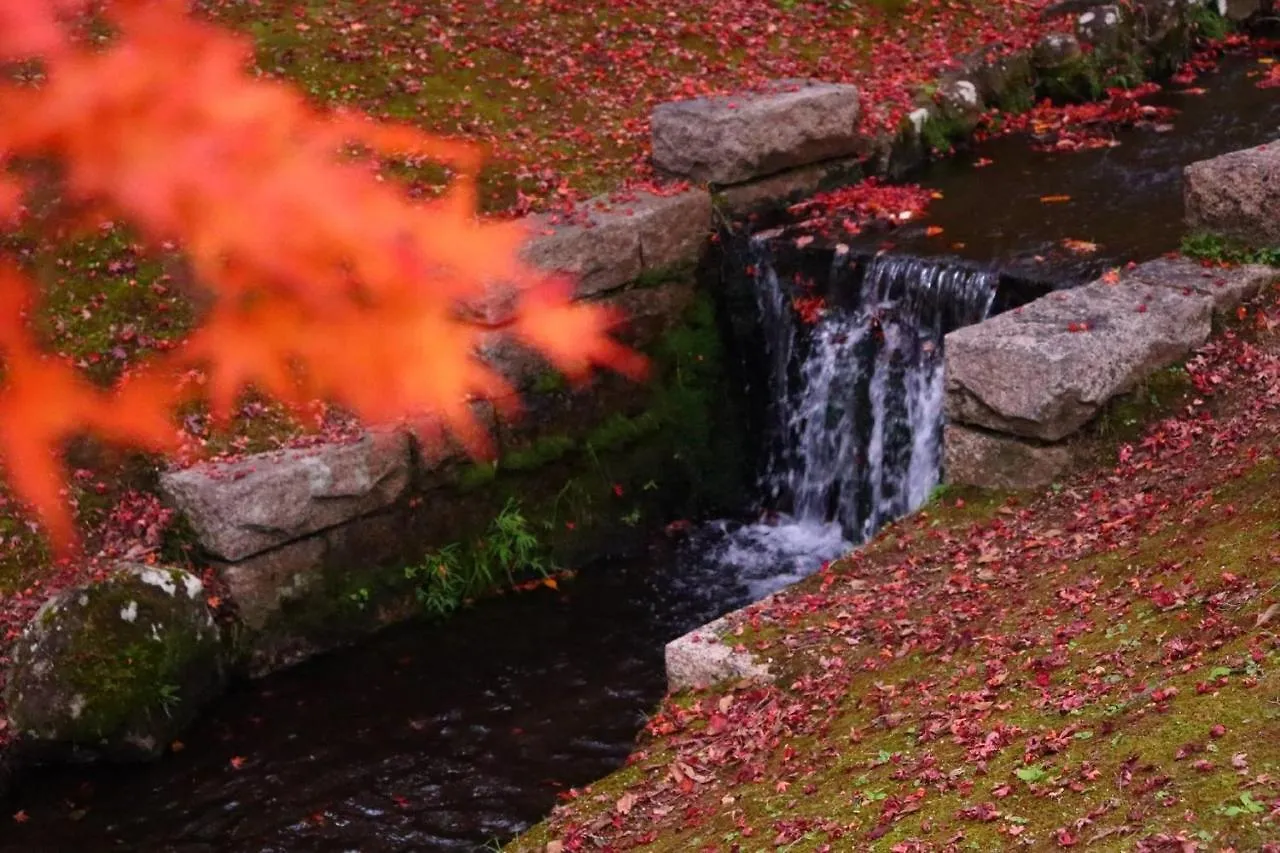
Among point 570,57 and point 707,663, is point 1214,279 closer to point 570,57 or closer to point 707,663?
point 707,663

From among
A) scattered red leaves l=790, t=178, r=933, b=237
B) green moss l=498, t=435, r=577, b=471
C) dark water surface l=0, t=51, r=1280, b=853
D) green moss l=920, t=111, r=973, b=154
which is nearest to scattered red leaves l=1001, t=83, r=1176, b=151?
green moss l=920, t=111, r=973, b=154

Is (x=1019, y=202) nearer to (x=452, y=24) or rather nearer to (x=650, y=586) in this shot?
(x=650, y=586)

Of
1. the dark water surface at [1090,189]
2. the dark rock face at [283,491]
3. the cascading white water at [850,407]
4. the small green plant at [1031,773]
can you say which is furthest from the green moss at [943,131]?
the small green plant at [1031,773]

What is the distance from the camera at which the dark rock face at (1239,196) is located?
9250 millimetres

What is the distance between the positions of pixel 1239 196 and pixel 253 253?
7.47 meters

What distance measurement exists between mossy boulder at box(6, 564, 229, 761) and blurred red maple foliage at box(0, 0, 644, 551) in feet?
2.73

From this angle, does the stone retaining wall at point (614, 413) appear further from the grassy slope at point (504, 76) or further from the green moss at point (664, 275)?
the grassy slope at point (504, 76)

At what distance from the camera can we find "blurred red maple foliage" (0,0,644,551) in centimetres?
1059

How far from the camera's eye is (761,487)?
12.3 m

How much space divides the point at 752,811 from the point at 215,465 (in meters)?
5.52

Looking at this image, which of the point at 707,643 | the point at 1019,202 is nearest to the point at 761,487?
the point at 1019,202

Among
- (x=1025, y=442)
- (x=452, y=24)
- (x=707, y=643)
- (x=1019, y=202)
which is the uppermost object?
(x=452, y=24)

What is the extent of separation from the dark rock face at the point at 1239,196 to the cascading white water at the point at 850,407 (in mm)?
1583

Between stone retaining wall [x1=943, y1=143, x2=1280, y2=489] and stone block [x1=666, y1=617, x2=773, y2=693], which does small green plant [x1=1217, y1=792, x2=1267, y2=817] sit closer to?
stone block [x1=666, y1=617, x2=773, y2=693]
